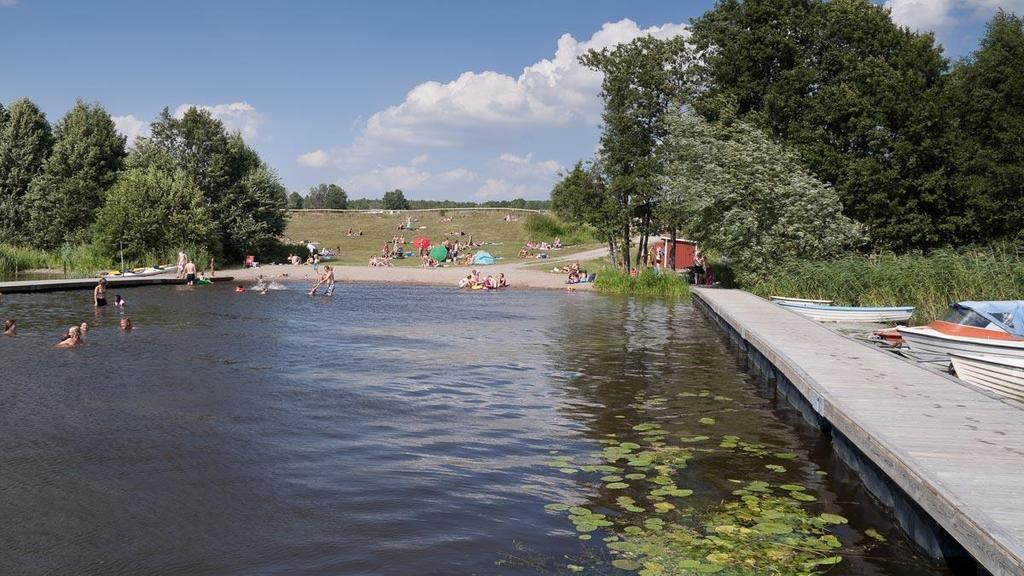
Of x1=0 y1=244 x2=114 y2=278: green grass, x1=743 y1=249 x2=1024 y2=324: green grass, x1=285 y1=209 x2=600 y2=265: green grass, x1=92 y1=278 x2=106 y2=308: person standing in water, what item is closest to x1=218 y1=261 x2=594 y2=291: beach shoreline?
x1=285 y1=209 x2=600 y2=265: green grass

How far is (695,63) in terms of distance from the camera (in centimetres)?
4588

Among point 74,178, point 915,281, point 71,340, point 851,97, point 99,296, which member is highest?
point 851,97

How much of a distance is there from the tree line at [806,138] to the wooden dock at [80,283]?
23666 mm

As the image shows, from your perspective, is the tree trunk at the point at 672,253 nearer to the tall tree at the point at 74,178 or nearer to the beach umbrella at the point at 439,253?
the beach umbrella at the point at 439,253

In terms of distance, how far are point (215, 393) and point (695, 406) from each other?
9.05 metres

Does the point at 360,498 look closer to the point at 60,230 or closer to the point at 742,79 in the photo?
the point at 742,79

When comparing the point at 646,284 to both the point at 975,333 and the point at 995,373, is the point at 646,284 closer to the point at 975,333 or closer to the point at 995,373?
the point at 975,333

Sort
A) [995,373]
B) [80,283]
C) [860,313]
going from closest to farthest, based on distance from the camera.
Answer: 1. [995,373]
2. [860,313]
3. [80,283]

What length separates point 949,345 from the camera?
15750mm

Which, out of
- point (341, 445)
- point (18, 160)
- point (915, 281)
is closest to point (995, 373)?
point (341, 445)

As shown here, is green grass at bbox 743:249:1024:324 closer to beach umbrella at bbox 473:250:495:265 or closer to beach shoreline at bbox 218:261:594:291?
beach shoreline at bbox 218:261:594:291

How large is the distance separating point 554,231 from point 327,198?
7175cm

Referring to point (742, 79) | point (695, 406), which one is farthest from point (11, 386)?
point (742, 79)

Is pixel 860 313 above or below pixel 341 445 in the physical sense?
above
